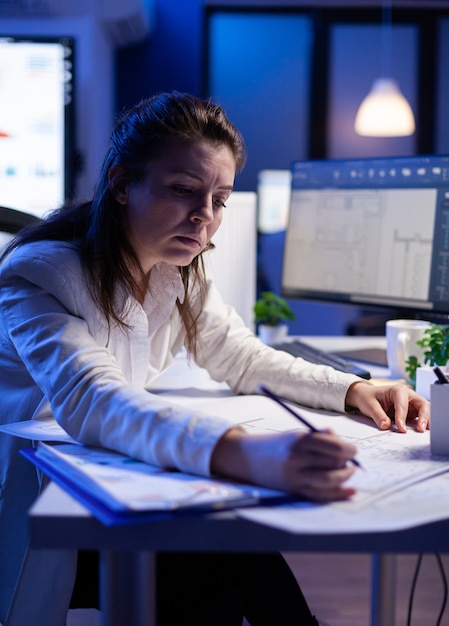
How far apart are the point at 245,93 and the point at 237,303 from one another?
4.26m

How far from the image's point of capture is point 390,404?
1.09 metres

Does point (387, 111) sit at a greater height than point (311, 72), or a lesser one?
lesser

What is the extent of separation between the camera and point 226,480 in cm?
75

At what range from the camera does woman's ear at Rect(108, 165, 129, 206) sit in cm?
110

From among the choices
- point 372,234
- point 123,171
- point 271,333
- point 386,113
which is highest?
point 386,113

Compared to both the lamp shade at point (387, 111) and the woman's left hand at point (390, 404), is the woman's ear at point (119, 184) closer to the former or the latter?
the woman's left hand at point (390, 404)

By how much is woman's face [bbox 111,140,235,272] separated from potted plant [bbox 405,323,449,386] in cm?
43

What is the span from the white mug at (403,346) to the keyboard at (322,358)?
7 cm

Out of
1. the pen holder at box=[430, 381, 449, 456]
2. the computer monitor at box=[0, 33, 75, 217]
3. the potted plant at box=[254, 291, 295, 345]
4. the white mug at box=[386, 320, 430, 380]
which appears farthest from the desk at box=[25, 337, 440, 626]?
the computer monitor at box=[0, 33, 75, 217]

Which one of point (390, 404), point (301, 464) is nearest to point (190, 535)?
point (301, 464)

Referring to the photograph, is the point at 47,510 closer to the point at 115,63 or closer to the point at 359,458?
the point at 359,458

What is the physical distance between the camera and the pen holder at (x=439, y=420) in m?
0.89

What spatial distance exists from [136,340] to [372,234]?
793mm

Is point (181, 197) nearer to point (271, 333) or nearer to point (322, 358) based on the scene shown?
point (322, 358)
